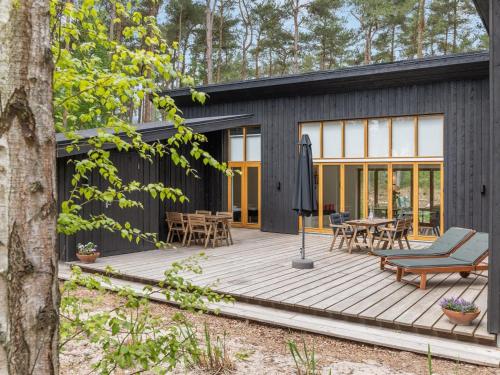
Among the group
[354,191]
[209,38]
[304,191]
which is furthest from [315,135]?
[209,38]

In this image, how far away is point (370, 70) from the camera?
32.3 ft

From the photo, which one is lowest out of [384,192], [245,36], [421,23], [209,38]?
[384,192]

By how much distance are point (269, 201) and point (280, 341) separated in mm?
7884

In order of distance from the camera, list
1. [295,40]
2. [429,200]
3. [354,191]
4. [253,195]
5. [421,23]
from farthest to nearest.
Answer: [295,40] → [421,23] → [253,195] → [354,191] → [429,200]

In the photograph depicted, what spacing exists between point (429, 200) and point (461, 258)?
4469 mm

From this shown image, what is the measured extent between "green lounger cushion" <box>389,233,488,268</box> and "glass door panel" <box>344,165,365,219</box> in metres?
4.67

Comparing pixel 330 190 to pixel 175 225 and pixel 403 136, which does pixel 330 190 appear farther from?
pixel 175 225

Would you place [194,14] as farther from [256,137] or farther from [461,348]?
[461,348]

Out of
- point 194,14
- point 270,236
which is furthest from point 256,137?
point 194,14

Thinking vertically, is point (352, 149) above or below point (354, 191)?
above

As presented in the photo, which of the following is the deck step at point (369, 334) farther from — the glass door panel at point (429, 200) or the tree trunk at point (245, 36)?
the tree trunk at point (245, 36)

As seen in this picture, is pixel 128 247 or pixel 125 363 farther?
pixel 128 247

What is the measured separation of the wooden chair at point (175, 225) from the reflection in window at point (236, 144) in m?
3.43

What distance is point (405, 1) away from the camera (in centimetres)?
1716
